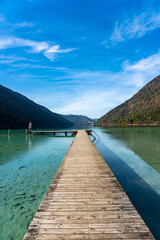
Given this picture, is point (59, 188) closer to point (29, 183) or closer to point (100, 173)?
point (100, 173)

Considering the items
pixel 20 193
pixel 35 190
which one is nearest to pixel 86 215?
pixel 35 190

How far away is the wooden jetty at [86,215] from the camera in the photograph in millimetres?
2986

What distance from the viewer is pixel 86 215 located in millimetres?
3611

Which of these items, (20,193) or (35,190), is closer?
(20,193)

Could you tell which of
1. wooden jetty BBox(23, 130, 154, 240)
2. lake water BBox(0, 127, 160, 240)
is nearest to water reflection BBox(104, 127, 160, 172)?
lake water BBox(0, 127, 160, 240)

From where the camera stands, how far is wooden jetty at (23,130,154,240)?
2.99 m

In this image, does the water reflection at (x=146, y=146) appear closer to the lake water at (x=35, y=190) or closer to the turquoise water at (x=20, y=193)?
the lake water at (x=35, y=190)

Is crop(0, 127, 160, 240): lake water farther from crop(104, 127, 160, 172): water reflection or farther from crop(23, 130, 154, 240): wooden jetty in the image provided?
crop(23, 130, 154, 240): wooden jetty

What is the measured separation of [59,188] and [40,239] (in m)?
2.42

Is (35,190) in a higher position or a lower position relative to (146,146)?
higher

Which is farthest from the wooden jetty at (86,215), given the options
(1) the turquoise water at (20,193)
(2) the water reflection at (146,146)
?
(2) the water reflection at (146,146)

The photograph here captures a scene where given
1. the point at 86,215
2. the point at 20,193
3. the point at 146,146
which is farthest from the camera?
the point at 146,146

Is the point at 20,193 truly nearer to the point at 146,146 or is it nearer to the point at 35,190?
the point at 35,190

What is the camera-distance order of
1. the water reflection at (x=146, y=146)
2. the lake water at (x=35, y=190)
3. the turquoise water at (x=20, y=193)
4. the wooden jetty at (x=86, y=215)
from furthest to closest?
the water reflection at (x=146, y=146), the lake water at (x=35, y=190), the turquoise water at (x=20, y=193), the wooden jetty at (x=86, y=215)
